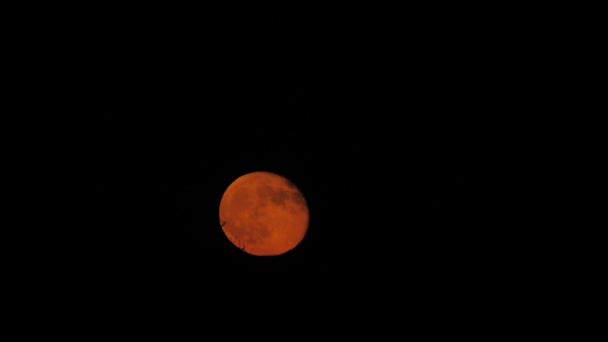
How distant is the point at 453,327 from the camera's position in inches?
168

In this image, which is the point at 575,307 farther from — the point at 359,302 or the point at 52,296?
the point at 52,296

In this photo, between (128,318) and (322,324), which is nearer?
(128,318)

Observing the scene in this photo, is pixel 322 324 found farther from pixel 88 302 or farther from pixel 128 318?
pixel 88 302

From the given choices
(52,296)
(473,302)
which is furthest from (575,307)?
(52,296)

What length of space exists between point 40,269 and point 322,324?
299cm

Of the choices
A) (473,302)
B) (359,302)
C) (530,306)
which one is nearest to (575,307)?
(530,306)

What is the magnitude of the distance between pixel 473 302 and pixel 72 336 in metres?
4.18

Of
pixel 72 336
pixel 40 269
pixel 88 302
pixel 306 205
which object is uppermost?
pixel 306 205

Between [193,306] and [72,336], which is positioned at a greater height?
[193,306]

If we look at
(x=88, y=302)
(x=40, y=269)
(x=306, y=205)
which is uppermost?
(x=306, y=205)

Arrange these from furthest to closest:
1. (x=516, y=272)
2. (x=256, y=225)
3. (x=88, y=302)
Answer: (x=516, y=272), (x=88, y=302), (x=256, y=225)

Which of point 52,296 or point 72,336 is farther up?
point 52,296

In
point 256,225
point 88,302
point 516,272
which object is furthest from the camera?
point 516,272

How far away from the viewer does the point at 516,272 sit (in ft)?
13.8
